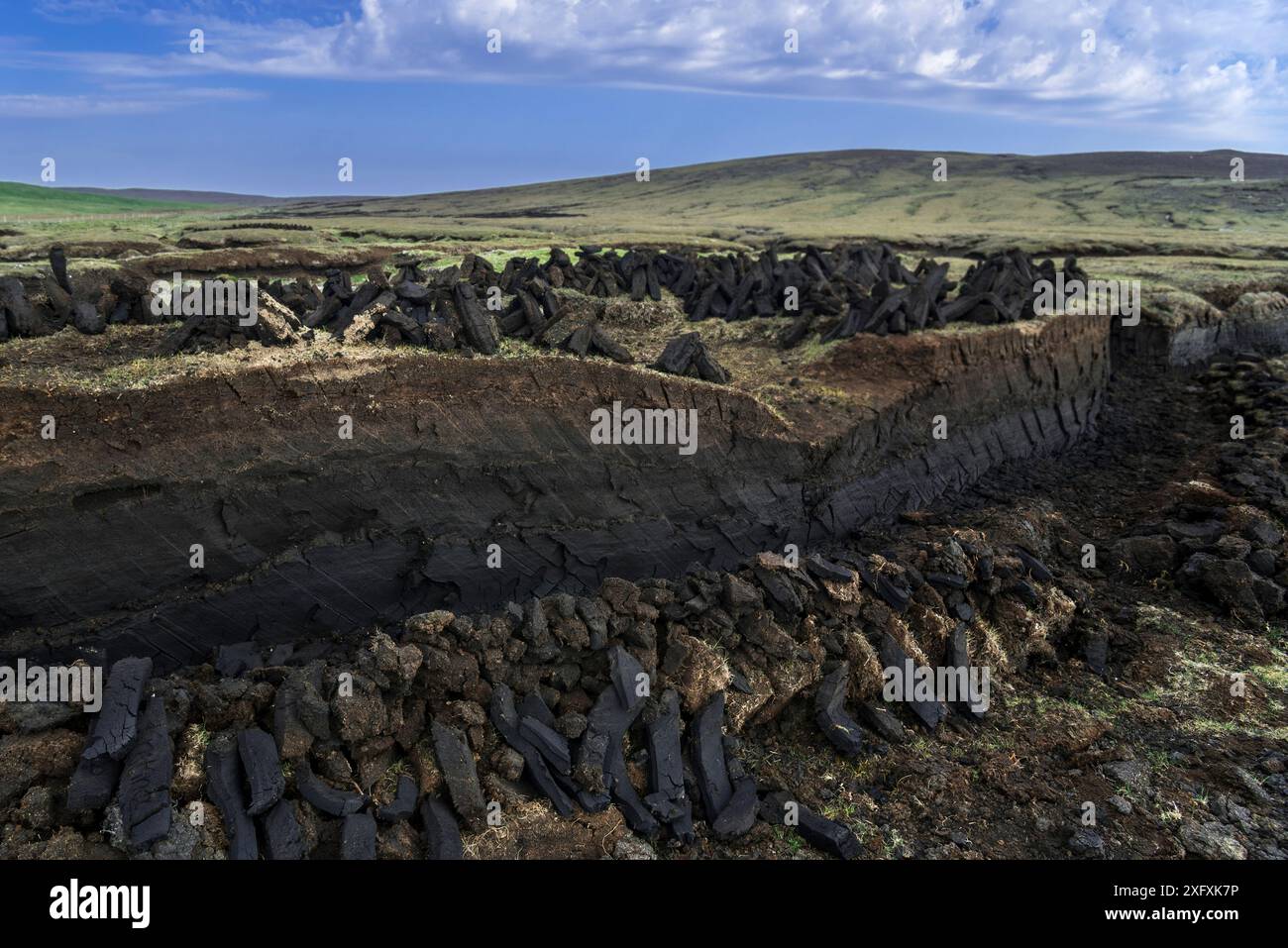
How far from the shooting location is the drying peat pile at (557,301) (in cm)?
1091

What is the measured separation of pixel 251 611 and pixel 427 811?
13.7ft

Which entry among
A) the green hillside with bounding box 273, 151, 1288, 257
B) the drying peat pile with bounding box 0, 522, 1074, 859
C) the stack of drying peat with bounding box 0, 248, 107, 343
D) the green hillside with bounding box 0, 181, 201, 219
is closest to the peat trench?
the drying peat pile with bounding box 0, 522, 1074, 859

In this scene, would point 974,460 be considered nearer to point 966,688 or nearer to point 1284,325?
point 966,688

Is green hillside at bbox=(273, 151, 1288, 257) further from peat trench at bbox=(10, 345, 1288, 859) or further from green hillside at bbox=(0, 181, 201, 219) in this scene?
peat trench at bbox=(10, 345, 1288, 859)

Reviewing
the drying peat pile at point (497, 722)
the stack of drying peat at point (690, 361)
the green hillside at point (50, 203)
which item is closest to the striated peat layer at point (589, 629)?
the drying peat pile at point (497, 722)

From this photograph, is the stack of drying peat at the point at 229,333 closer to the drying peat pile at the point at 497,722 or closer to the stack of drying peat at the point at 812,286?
the stack of drying peat at the point at 812,286

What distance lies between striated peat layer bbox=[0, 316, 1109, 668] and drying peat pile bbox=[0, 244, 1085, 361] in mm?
1259

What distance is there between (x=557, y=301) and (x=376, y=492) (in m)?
6.49

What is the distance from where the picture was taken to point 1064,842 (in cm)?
657

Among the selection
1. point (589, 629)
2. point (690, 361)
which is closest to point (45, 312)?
point (690, 361)

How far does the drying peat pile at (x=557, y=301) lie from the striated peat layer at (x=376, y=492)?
4.13ft

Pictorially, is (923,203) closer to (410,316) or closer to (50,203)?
(410,316)

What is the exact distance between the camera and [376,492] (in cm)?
935

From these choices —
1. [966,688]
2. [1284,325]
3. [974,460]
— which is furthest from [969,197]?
[966,688]
